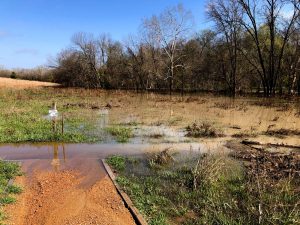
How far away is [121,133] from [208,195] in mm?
7399

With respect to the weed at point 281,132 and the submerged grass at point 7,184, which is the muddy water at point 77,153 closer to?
the submerged grass at point 7,184

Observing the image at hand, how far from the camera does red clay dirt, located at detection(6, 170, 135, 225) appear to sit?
6.20 meters

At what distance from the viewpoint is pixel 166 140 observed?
42.9ft

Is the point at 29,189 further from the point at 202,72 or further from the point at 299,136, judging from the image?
the point at 202,72

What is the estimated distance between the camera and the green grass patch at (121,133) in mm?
13172

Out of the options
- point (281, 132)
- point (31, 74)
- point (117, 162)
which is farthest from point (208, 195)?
point (31, 74)

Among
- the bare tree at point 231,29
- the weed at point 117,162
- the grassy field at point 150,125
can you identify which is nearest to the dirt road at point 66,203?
the weed at point 117,162

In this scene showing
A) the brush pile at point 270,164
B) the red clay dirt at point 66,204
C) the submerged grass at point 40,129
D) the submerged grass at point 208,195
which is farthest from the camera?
the submerged grass at point 40,129

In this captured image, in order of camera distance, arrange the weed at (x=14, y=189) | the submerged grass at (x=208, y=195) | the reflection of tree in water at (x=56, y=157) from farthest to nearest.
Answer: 1. the reflection of tree in water at (x=56, y=157)
2. the weed at (x=14, y=189)
3. the submerged grass at (x=208, y=195)

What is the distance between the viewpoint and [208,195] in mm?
7164

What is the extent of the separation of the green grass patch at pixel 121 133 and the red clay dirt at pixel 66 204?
4828 mm

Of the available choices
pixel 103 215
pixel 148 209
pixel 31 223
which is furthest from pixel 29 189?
pixel 148 209

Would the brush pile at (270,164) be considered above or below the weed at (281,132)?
below

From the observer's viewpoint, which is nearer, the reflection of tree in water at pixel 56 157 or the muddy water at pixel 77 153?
the muddy water at pixel 77 153
